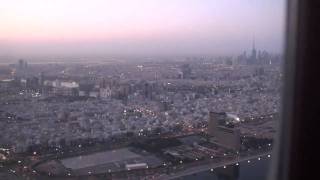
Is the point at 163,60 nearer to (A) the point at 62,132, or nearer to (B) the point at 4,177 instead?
(A) the point at 62,132

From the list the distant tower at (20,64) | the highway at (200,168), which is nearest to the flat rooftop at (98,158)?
the highway at (200,168)

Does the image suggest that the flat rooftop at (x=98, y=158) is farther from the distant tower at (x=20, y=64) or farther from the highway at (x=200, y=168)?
the distant tower at (x=20, y=64)

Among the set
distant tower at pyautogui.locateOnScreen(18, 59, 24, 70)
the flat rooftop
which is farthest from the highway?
distant tower at pyautogui.locateOnScreen(18, 59, 24, 70)

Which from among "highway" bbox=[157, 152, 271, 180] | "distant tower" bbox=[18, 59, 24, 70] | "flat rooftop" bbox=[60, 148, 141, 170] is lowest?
"highway" bbox=[157, 152, 271, 180]

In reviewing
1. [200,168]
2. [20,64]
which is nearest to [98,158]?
[200,168]

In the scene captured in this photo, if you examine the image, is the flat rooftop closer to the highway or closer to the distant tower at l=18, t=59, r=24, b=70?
the highway

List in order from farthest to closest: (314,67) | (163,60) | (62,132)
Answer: (163,60) → (62,132) → (314,67)

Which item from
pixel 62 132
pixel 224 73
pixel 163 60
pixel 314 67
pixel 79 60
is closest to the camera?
pixel 314 67

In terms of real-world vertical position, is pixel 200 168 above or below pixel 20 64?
below

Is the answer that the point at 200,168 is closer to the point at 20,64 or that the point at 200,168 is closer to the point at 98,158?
the point at 98,158

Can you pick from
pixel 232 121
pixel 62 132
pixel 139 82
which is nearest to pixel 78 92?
pixel 62 132

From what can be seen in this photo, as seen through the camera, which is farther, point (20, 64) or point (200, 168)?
point (200, 168)
